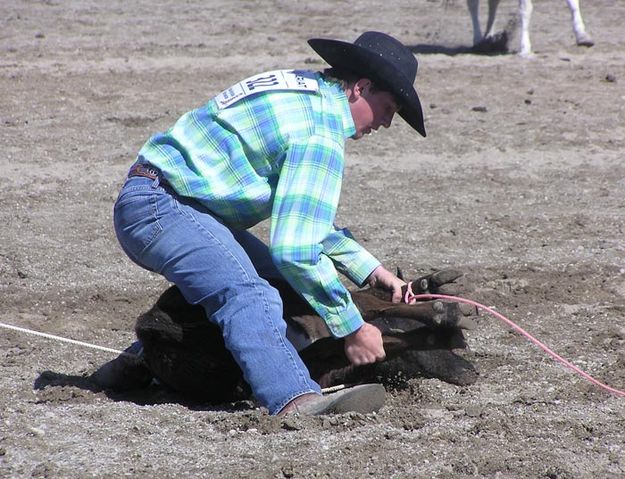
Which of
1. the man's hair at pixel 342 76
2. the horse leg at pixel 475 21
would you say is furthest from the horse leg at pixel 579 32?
the man's hair at pixel 342 76

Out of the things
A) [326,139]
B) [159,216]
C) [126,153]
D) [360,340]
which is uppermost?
[326,139]

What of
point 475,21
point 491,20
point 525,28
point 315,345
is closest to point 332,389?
point 315,345

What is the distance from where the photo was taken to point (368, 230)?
20.8ft

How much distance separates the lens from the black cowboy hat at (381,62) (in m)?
3.69

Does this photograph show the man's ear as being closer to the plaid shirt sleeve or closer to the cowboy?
the cowboy

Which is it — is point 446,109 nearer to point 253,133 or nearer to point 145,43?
point 145,43

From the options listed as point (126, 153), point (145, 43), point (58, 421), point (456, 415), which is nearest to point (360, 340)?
point (456, 415)

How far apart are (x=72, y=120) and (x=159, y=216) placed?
15.6 ft

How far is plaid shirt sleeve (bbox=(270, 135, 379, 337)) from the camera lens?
3508 mm

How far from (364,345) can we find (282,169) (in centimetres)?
67

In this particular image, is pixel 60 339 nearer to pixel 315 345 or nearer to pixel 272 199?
pixel 315 345

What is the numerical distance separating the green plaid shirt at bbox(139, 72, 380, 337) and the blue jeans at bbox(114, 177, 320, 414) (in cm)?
10

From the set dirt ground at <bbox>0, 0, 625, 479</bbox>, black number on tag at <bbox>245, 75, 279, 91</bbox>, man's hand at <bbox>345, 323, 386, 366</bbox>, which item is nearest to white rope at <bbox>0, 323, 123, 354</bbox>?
dirt ground at <bbox>0, 0, 625, 479</bbox>

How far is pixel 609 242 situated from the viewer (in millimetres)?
6098
